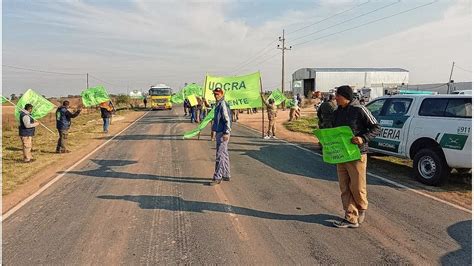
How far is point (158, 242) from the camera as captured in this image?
4512 mm

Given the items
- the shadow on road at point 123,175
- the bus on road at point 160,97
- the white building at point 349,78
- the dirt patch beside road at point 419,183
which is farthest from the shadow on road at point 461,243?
the white building at point 349,78

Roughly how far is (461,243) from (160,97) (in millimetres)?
42607

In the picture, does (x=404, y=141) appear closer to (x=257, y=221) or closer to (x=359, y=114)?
(x=359, y=114)

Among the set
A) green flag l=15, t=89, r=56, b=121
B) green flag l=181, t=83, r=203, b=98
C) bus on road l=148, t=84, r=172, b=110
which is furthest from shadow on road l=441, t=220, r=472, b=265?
bus on road l=148, t=84, r=172, b=110

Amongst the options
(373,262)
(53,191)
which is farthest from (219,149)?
(373,262)

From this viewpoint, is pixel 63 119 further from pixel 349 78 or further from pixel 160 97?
pixel 349 78

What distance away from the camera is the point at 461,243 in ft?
14.5

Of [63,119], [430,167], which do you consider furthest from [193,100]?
[430,167]

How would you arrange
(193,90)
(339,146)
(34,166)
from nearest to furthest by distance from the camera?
(339,146) → (34,166) → (193,90)

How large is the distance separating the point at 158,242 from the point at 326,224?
228cm

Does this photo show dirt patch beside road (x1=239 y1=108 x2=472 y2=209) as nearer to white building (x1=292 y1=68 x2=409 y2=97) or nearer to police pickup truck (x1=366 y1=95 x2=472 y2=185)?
police pickup truck (x1=366 y1=95 x2=472 y2=185)

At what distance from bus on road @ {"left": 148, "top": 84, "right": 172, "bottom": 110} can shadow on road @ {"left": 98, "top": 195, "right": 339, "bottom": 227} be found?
39.3 m

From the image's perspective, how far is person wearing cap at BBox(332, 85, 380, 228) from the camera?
481 cm

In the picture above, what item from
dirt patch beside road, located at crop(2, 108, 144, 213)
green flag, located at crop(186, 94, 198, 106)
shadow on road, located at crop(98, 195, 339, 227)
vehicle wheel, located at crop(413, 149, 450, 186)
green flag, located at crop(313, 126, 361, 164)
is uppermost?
green flag, located at crop(186, 94, 198, 106)
